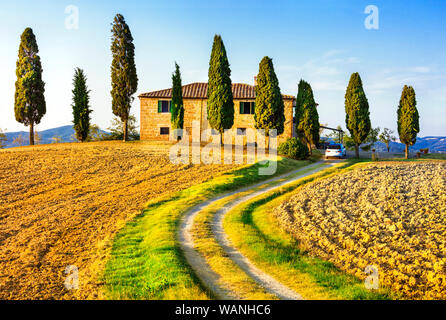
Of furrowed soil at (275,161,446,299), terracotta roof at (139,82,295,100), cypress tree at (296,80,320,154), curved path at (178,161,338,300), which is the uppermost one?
terracotta roof at (139,82,295,100)

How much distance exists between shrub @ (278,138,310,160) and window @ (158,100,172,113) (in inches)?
729

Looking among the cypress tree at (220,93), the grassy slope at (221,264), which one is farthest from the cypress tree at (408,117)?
the grassy slope at (221,264)

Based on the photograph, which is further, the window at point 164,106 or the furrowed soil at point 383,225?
the window at point 164,106

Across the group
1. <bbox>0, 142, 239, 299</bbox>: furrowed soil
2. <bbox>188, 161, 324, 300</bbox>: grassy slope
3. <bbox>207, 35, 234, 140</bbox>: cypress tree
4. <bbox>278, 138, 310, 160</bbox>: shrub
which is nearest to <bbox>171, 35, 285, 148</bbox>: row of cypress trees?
<bbox>207, 35, 234, 140</bbox>: cypress tree

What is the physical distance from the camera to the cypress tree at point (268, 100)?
3984 cm

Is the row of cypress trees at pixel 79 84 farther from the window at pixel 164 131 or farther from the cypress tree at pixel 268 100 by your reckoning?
the cypress tree at pixel 268 100

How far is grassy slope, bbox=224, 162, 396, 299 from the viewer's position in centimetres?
1045

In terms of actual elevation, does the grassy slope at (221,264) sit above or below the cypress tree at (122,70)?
below

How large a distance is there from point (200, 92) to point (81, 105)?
16.5 meters

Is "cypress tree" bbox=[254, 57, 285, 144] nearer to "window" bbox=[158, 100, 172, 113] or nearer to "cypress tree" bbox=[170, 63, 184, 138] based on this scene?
"cypress tree" bbox=[170, 63, 184, 138]

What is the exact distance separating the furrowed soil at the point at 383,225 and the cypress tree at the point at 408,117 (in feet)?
53.6

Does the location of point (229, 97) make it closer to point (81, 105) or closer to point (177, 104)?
point (177, 104)

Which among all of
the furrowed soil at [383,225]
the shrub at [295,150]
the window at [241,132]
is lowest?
the furrowed soil at [383,225]
